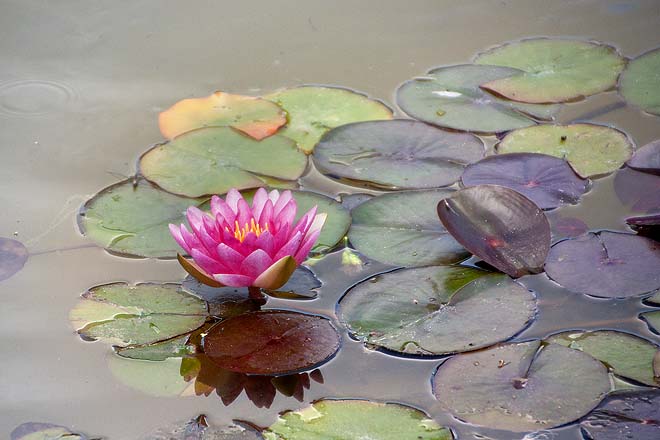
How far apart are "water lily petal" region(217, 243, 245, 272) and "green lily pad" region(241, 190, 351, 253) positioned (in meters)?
0.33

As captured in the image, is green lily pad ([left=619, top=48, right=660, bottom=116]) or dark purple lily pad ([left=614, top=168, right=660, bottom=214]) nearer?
dark purple lily pad ([left=614, top=168, right=660, bottom=214])

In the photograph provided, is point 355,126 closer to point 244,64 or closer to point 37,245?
point 244,64

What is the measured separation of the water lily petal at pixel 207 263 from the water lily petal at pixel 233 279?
0.02 meters

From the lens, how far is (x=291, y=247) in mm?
2115

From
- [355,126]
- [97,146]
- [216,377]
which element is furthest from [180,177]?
[216,377]

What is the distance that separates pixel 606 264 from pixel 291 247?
0.87 m

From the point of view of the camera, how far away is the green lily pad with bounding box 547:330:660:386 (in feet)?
6.43

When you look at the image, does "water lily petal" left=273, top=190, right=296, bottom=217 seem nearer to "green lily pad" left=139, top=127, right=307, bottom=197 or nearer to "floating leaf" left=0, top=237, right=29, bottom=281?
"green lily pad" left=139, top=127, right=307, bottom=197

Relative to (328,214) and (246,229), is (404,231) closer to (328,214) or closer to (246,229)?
(328,214)

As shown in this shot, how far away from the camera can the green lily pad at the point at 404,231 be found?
7.70ft

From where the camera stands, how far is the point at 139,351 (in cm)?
210

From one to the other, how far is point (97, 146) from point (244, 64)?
72cm

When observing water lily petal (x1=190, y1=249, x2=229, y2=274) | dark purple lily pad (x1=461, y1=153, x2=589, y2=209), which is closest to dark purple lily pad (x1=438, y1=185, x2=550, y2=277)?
dark purple lily pad (x1=461, y1=153, x2=589, y2=209)

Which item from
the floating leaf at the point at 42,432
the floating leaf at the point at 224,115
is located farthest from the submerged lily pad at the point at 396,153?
the floating leaf at the point at 42,432
